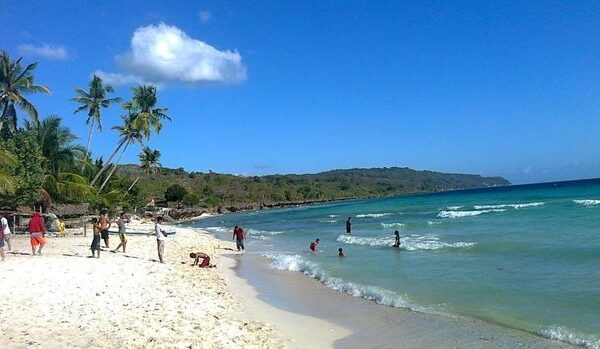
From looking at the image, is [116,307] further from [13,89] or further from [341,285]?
[13,89]

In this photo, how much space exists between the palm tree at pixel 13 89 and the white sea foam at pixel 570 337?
35321mm

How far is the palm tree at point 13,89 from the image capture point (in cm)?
3450

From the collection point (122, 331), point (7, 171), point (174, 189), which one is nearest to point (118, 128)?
point (7, 171)

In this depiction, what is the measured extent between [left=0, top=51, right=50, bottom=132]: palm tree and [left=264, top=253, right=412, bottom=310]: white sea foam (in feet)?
78.8

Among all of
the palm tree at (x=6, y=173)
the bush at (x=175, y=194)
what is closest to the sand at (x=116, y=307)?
the palm tree at (x=6, y=173)

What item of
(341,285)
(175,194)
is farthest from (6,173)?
(175,194)

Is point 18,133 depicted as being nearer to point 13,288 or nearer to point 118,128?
point 118,128

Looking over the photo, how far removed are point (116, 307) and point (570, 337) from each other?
29.9 feet

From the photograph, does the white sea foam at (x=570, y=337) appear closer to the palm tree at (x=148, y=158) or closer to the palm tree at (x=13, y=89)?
the palm tree at (x=13, y=89)

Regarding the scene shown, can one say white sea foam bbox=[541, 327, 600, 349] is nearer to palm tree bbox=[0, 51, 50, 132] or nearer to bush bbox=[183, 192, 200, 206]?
palm tree bbox=[0, 51, 50, 132]

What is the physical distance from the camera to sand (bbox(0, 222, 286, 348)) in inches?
329

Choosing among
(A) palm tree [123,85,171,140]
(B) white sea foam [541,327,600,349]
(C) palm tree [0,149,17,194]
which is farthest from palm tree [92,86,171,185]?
(B) white sea foam [541,327,600,349]

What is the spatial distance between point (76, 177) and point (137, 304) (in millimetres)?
30433

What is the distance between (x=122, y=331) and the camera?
28.8 ft
